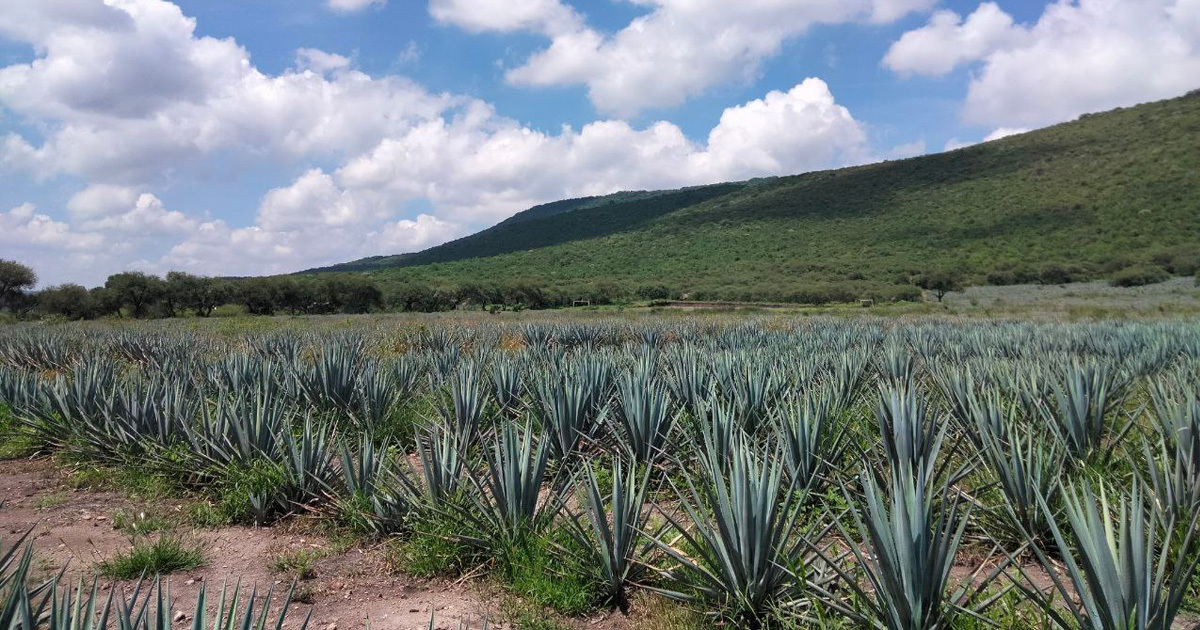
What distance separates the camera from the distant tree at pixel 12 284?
3944 cm

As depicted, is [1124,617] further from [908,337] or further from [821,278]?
[821,278]

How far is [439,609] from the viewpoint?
9.50 feet

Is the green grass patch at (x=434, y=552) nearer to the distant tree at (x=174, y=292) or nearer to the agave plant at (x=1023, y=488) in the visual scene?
the agave plant at (x=1023, y=488)

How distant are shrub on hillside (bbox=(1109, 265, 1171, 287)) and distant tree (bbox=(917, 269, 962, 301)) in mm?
7663

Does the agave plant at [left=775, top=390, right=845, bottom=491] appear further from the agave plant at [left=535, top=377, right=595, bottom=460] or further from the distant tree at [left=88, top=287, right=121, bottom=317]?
the distant tree at [left=88, top=287, right=121, bottom=317]

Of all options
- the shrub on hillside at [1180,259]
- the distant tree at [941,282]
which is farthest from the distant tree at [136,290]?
the shrub on hillside at [1180,259]

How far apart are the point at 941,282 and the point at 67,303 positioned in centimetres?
5126

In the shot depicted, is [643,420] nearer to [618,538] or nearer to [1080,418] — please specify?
[618,538]

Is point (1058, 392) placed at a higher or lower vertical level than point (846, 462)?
higher

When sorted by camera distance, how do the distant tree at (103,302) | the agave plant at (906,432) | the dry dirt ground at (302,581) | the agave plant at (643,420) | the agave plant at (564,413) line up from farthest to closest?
the distant tree at (103,302), the agave plant at (564,413), the agave plant at (643,420), the agave plant at (906,432), the dry dirt ground at (302,581)

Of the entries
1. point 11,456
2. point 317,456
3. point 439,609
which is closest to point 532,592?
point 439,609

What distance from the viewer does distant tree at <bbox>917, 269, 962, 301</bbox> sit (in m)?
39.1

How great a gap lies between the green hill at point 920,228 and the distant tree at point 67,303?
19.0 m

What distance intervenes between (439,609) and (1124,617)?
2466mm
